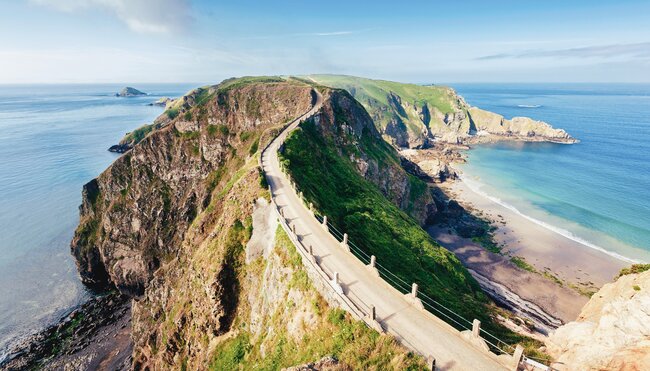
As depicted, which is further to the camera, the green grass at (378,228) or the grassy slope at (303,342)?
the green grass at (378,228)

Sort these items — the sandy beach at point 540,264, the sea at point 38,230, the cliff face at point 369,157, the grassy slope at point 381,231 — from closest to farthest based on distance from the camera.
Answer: the grassy slope at point 381,231
the sandy beach at point 540,264
the sea at point 38,230
the cliff face at point 369,157

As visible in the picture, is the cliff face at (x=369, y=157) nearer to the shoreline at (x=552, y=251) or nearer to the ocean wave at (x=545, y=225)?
→ the shoreline at (x=552, y=251)

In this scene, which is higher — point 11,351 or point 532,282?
point 532,282

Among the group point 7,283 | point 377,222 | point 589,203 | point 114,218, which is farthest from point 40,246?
point 589,203

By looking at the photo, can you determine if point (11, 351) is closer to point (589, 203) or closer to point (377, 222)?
point (377, 222)

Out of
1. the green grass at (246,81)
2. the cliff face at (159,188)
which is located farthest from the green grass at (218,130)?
the green grass at (246,81)

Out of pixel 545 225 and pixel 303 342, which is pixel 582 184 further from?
pixel 303 342
